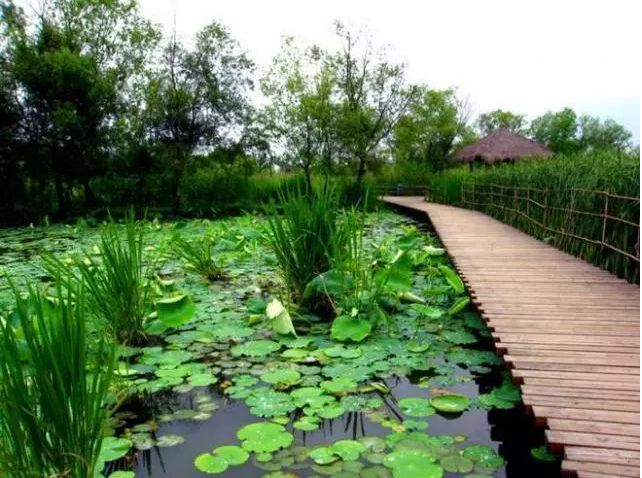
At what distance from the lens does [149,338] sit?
10.6 feet

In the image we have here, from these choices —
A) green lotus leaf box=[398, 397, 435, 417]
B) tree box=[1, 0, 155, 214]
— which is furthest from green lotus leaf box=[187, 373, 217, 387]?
tree box=[1, 0, 155, 214]

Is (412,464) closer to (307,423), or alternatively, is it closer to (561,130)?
(307,423)

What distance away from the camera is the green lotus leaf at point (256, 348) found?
295 cm

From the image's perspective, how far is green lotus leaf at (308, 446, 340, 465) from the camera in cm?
186

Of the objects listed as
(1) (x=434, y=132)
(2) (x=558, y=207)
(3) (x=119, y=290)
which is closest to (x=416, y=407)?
(3) (x=119, y=290)

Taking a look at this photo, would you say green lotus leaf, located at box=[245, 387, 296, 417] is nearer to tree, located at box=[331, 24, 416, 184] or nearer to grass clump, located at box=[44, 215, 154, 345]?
grass clump, located at box=[44, 215, 154, 345]

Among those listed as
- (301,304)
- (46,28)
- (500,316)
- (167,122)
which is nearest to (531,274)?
(500,316)

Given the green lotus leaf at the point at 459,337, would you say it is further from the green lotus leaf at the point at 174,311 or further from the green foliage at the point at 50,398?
the green foliage at the point at 50,398

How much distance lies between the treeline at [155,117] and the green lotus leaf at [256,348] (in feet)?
34.1

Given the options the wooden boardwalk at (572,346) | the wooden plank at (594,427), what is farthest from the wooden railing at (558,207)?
the wooden plank at (594,427)

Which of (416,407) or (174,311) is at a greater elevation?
(174,311)

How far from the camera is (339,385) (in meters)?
2.49

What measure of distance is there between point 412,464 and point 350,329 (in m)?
1.34

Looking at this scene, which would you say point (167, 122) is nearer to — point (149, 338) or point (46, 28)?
point (46, 28)
